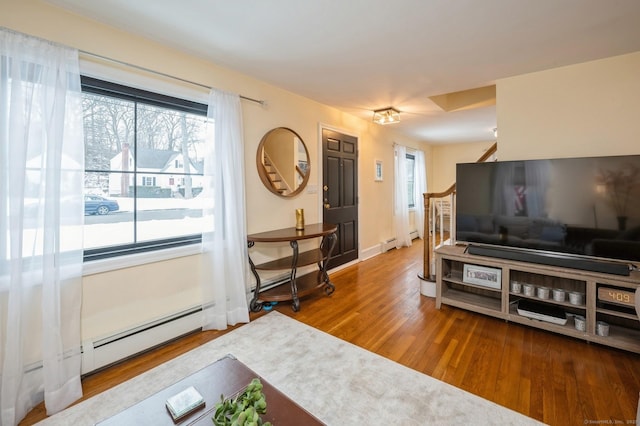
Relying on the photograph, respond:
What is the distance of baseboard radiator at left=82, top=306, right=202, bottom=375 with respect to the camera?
73.8 inches

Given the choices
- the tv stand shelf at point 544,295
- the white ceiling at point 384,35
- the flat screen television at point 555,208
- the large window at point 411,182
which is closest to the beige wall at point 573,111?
the white ceiling at point 384,35

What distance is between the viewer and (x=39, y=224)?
1.61 metres

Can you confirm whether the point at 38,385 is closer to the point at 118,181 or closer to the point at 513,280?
the point at 118,181

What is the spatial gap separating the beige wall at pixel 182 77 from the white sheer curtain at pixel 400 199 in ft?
6.60

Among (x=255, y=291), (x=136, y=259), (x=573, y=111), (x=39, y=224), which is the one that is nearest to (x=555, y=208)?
(x=573, y=111)

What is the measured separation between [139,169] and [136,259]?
701mm

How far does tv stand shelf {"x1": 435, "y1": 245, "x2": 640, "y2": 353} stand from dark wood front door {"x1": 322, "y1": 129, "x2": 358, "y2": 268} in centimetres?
159

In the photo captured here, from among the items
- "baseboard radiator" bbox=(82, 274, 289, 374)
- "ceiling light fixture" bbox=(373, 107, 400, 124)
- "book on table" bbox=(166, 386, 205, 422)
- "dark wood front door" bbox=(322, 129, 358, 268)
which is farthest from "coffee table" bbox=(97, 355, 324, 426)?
"ceiling light fixture" bbox=(373, 107, 400, 124)

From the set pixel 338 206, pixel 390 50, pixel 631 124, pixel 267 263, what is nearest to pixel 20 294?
pixel 267 263

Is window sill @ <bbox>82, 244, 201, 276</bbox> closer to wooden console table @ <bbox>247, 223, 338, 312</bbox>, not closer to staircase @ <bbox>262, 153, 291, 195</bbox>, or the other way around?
wooden console table @ <bbox>247, 223, 338, 312</bbox>

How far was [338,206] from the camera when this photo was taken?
4105mm

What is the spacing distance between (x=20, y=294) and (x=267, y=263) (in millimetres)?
1805

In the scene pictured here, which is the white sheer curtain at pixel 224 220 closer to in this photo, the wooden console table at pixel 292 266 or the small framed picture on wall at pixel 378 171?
the wooden console table at pixel 292 266

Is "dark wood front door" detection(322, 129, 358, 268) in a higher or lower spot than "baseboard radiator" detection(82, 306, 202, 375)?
higher
